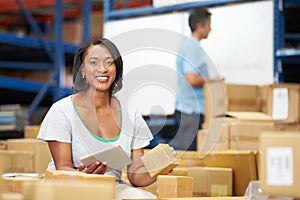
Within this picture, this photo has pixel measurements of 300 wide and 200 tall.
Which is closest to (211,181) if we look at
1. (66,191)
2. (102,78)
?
(102,78)

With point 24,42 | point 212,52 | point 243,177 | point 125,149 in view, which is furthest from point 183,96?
point 24,42

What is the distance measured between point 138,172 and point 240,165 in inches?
47.4

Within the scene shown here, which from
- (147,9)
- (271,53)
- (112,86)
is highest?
(147,9)

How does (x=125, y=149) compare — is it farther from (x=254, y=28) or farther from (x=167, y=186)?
(x=254, y=28)

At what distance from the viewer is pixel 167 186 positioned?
359 centimetres

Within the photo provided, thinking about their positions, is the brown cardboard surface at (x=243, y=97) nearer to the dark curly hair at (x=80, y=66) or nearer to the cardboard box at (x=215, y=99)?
the cardboard box at (x=215, y=99)

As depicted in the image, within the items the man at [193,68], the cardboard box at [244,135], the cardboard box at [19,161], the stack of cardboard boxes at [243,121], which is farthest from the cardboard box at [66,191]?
the cardboard box at [244,135]

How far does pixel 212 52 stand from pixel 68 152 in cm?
313

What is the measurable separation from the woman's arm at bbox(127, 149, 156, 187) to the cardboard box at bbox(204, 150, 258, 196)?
1151 millimetres

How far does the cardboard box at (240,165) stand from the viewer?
16.3 feet

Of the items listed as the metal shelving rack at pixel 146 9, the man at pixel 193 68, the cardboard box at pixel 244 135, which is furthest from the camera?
the metal shelving rack at pixel 146 9

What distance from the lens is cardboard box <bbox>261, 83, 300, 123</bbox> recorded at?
595cm

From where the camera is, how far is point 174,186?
140 inches

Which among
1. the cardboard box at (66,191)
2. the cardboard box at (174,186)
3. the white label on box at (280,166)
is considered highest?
the white label on box at (280,166)
